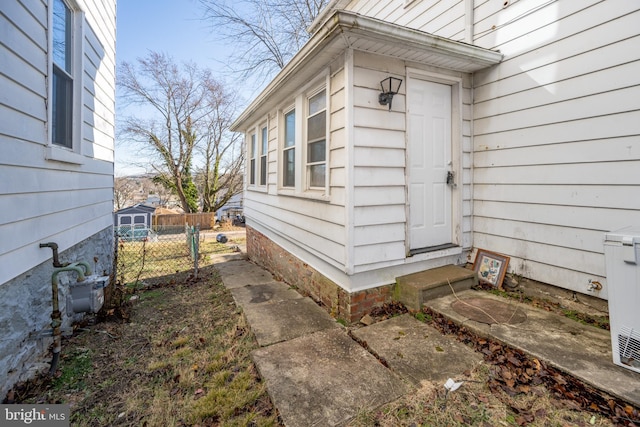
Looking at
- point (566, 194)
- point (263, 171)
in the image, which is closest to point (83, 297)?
point (263, 171)

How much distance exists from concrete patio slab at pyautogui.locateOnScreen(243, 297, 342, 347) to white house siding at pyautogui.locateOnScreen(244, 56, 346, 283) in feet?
1.59

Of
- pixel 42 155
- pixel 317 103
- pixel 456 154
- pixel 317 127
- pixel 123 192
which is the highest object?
pixel 123 192

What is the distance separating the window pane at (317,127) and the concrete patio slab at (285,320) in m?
2.24

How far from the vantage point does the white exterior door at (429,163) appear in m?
3.61

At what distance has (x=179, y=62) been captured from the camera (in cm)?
2027

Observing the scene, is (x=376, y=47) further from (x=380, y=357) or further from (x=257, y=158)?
(x=257, y=158)

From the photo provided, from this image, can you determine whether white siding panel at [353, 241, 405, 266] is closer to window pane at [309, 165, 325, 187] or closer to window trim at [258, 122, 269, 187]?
window pane at [309, 165, 325, 187]

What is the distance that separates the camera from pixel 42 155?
2.69m

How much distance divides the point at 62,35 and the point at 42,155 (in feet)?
5.25

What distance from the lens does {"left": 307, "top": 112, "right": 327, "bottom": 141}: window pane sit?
3830mm

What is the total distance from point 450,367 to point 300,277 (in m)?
2.63

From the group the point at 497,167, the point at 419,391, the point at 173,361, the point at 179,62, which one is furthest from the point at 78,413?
the point at 179,62

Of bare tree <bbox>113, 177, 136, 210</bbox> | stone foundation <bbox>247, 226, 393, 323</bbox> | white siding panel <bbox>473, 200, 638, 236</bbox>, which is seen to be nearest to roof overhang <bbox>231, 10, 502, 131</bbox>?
white siding panel <bbox>473, 200, 638, 236</bbox>

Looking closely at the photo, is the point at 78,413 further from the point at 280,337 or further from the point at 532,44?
the point at 532,44
